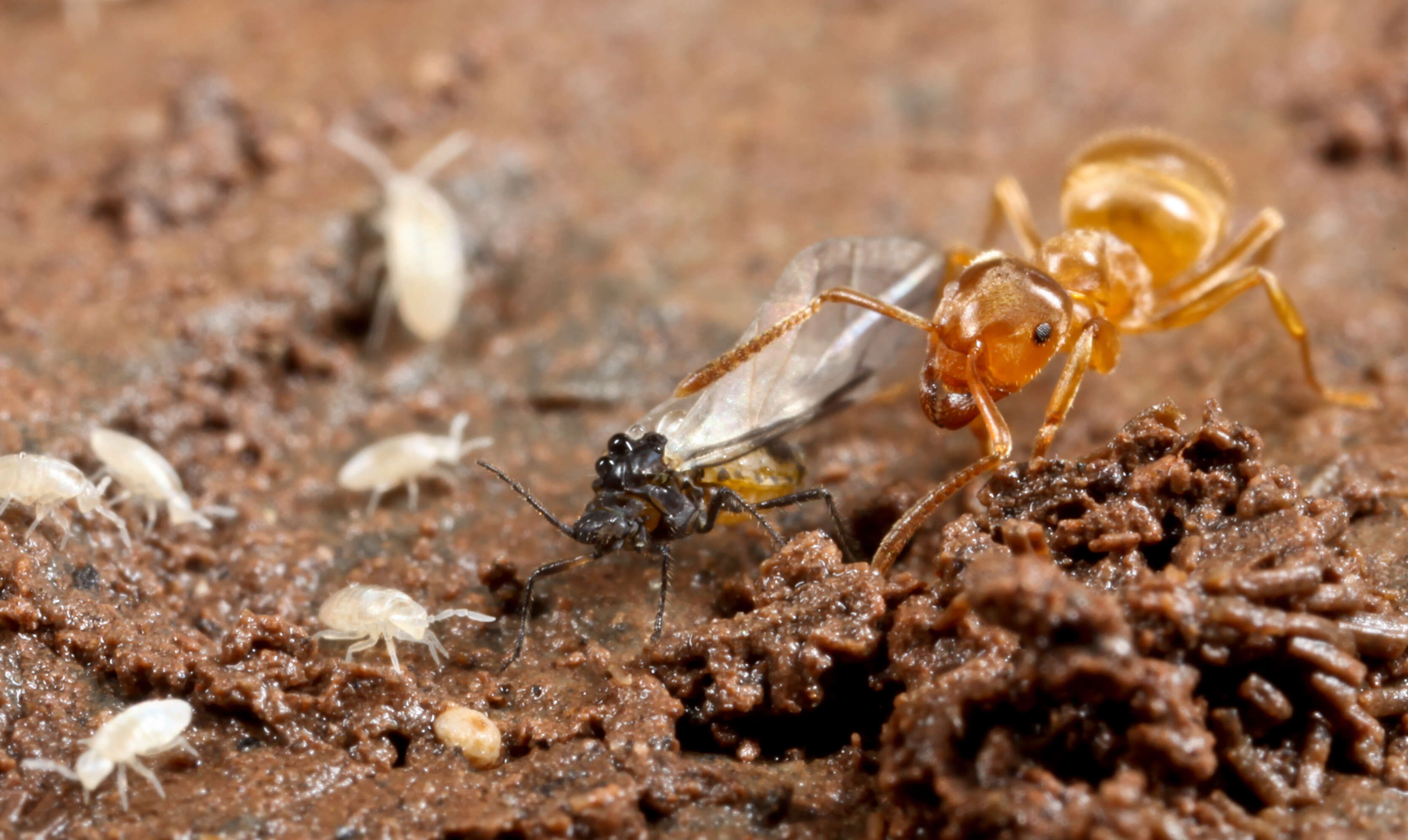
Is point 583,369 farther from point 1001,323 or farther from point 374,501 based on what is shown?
point 1001,323

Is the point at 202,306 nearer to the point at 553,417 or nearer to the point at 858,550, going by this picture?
the point at 553,417

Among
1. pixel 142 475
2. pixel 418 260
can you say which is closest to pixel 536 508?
pixel 142 475

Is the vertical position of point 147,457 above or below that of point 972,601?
above

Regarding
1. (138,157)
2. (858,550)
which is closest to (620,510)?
(858,550)

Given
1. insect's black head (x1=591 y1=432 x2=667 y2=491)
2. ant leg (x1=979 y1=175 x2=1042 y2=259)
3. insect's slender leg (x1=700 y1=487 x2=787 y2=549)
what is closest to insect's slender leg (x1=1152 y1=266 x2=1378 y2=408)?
ant leg (x1=979 y1=175 x2=1042 y2=259)

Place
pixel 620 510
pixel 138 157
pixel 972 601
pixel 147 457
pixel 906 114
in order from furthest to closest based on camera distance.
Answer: pixel 906 114
pixel 138 157
pixel 147 457
pixel 620 510
pixel 972 601

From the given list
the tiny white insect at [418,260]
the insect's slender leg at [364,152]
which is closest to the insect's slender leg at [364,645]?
the tiny white insect at [418,260]
